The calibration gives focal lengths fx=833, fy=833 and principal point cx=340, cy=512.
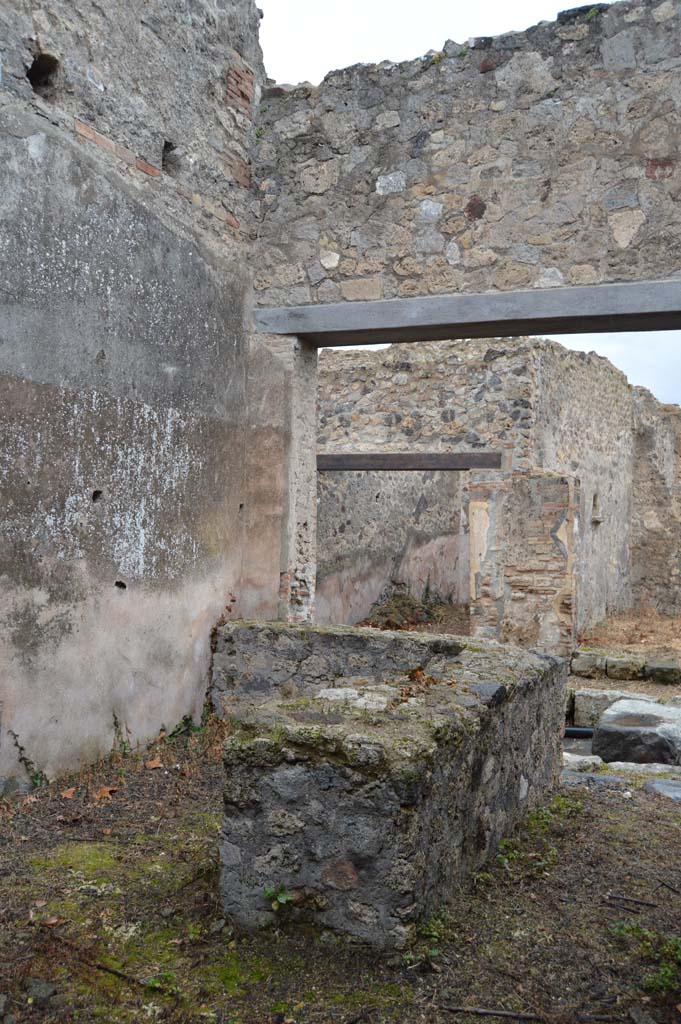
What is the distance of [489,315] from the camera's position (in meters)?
4.79

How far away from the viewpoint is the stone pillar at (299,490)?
5.36 meters

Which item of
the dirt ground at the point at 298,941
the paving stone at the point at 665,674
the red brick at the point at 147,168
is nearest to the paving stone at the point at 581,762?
the dirt ground at the point at 298,941

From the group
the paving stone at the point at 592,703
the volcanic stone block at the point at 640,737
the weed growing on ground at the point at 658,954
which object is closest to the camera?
the weed growing on ground at the point at 658,954

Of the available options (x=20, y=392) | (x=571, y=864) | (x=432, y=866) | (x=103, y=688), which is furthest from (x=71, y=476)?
(x=571, y=864)

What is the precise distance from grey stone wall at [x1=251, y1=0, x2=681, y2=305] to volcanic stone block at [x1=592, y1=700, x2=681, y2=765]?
309 centimetres

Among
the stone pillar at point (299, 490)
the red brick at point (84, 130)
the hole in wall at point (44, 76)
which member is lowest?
the stone pillar at point (299, 490)

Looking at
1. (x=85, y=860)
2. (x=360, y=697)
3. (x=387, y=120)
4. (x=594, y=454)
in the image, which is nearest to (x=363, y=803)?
(x=360, y=697)

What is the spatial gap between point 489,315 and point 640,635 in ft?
28.9

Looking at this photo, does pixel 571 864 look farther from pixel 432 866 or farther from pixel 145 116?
pixel 145 116

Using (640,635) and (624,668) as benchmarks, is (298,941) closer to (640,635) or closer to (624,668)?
(624,668)

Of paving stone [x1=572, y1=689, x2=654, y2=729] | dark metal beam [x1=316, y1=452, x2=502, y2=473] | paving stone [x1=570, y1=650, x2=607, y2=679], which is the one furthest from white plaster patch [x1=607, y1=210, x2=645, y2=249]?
dark metal beam [x1=316, y1=452, x2=502, y2=473]

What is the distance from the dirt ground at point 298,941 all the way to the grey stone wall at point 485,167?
3085mm

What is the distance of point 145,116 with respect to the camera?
452cm

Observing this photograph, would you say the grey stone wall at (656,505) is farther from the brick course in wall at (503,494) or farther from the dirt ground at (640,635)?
the dirt ground at (640,635)
